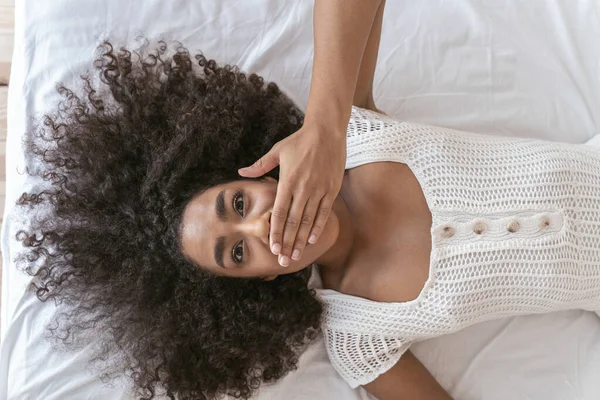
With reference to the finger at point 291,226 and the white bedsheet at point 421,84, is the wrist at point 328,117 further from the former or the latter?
the white bedsheet at point 421,84

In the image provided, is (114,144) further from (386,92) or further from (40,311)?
(386,92)

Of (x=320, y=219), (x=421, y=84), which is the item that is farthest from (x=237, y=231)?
(x=421, y=84)

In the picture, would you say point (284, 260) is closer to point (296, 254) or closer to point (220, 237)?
point (296, 254)

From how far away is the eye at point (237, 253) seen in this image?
95 cm

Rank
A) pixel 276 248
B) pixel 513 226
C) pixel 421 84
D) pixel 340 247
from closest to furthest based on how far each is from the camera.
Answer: pixel 276 248 → pixel 513 226 → pixel 340 247 → pixel 421 84

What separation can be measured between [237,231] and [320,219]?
15 centimetres

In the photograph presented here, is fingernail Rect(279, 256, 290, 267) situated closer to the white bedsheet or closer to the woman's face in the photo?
the woman's face

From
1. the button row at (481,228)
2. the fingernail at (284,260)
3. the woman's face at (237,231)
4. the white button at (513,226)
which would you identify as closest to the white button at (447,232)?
the button row at (481,228)

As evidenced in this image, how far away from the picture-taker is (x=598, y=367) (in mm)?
1194

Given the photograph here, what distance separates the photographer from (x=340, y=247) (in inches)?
43.4

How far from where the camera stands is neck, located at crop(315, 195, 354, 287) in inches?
42.8

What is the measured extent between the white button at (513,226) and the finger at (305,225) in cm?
37

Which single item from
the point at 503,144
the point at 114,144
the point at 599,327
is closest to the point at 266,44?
the point at 114,144

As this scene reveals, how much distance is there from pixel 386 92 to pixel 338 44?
367 mm
